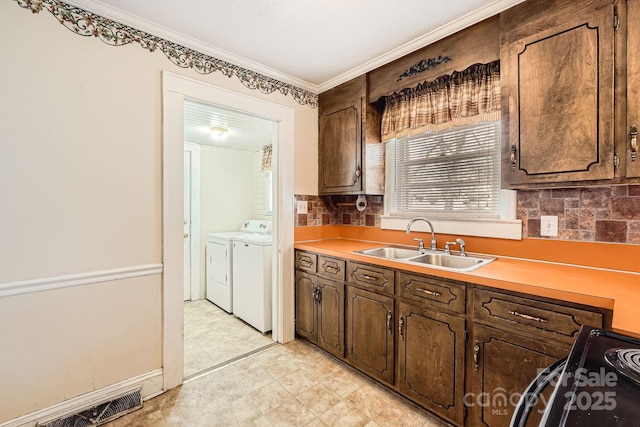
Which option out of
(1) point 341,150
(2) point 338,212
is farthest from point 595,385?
(2) point 338,212

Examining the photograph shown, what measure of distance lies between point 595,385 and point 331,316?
185 cm

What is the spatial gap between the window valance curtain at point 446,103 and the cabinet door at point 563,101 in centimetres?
27

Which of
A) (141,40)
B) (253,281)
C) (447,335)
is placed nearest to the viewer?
(447,335)

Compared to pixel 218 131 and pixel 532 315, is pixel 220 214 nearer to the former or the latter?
pixel 218 131

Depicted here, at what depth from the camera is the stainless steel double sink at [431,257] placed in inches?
75.8

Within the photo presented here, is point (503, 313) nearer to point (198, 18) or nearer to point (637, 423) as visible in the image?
point (637, 423)

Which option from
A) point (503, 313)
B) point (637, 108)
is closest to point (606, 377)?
point (503, 313)

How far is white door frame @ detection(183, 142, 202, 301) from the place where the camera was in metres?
3.98

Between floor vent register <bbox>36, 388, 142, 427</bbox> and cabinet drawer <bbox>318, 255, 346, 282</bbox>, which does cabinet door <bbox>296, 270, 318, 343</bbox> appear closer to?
cabinet drawer <bbox>318, 255, 346, 282</bbox>

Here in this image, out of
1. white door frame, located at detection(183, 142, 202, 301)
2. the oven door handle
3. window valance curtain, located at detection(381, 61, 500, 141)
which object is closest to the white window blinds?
window valance curtain, located at detection(381, 61, 500, 141)

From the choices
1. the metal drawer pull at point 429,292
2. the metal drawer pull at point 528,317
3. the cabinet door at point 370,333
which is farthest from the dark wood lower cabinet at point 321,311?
the metal drawer pull at point 528,317

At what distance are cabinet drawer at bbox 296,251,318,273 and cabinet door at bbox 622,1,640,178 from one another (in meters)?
1.95

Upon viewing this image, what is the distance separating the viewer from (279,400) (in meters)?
1.90

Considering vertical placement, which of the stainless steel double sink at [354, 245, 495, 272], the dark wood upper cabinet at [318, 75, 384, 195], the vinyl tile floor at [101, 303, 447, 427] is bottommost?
the vinyl tile floor at [101, 303, 447, 427]
